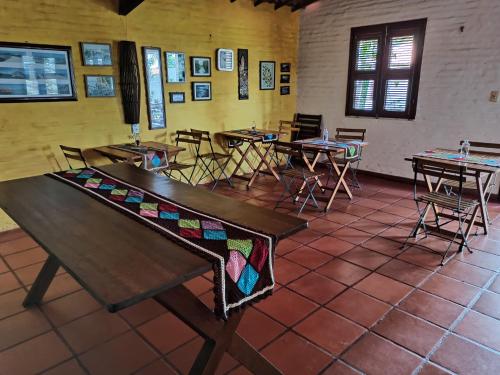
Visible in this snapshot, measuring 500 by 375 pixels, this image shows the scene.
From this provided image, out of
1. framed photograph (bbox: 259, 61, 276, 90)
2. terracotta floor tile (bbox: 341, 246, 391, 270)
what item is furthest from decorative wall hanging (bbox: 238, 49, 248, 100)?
terracotta floor tile (bbox: 341, 246, 391, 270)

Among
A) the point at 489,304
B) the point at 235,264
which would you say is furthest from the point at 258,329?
the point at 489,304

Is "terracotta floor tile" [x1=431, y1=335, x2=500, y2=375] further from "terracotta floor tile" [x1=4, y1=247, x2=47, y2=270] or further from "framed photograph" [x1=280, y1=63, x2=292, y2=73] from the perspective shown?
"framed photograph" [x1=280, y1=63, x2=292, y2=73]

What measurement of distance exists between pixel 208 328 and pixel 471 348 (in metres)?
1.57

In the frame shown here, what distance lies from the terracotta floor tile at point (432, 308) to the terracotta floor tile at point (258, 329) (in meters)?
0.90

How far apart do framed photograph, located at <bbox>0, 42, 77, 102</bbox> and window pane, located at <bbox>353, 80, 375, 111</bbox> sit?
13.4 feet

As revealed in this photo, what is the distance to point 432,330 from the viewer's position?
7.41ft

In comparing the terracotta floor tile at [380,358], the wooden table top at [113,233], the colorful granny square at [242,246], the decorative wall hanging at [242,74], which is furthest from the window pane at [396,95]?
the colorful granny square at [242,246]

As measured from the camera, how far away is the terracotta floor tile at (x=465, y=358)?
194 centimetres

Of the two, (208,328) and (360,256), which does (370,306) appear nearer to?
(360,256)

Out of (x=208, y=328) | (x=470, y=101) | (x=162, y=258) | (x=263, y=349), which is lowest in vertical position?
(x=263, y=349)

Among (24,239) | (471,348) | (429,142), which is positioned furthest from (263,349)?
(429,142)

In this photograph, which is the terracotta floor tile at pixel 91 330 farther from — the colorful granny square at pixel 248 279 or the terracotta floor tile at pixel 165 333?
the colorful granny square at pixel 248 279

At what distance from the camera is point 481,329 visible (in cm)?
226

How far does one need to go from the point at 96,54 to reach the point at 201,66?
1458 mm
